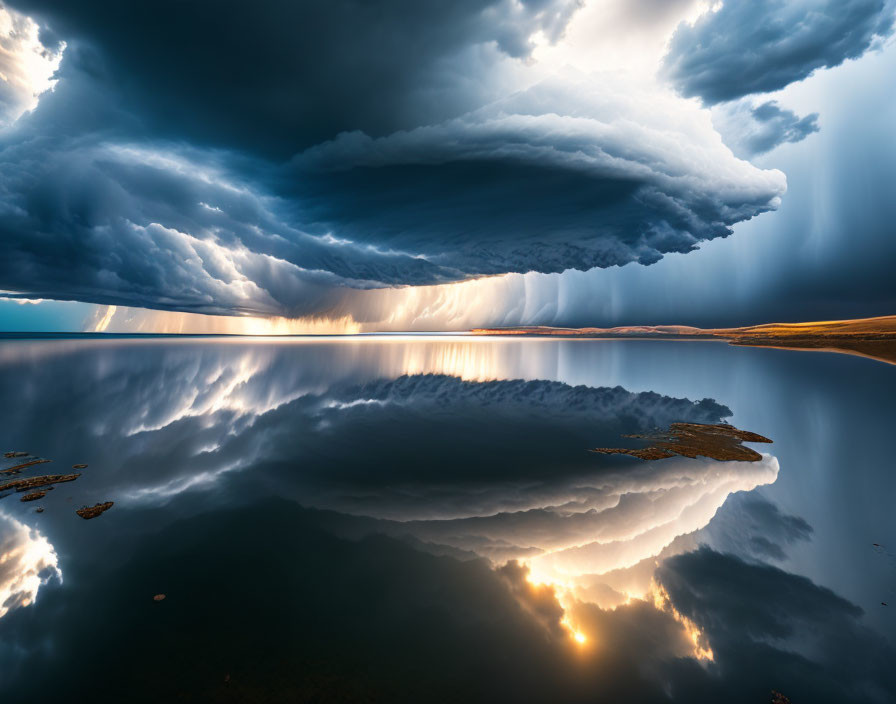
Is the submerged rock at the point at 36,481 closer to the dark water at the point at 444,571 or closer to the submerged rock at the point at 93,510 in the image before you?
the dark water at the point at 444,571

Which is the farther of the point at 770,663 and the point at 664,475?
the point at 664,475

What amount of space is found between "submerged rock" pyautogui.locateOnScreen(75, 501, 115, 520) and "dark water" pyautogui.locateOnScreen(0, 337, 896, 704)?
397 mm

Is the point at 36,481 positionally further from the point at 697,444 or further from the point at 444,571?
the point at 697,444

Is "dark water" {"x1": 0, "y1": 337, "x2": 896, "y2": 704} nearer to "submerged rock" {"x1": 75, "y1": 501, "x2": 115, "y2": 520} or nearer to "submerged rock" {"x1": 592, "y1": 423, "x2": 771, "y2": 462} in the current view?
"submerged rock" {"x1": 75, "y1": 501, "x2": 115, "y2": 520}

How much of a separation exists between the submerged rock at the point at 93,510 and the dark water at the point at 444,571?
0.40m

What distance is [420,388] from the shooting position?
54.1 metres

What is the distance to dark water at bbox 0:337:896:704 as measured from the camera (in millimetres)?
8562

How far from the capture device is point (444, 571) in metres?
12.4

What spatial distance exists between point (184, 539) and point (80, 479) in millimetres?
10597

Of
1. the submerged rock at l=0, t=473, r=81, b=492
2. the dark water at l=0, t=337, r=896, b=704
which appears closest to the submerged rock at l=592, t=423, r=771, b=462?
the dark water at l=0, t=337, r=896, b=704

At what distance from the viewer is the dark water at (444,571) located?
8.56m

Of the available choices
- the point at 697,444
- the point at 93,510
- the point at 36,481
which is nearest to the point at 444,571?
the point at 93,510

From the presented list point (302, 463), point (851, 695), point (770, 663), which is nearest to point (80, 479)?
point (302, 463)

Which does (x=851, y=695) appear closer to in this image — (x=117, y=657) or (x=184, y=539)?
(x=117, y=657)
